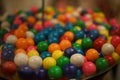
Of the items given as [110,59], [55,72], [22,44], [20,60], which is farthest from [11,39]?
[110,59]

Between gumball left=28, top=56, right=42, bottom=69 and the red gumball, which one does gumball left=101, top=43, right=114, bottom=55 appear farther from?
gumball left=28, top=56, right=42, bottom=69

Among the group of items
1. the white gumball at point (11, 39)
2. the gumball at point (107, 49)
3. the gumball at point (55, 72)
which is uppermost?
the white gumball at point (11, 39)

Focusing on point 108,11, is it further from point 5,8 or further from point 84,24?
point 5,8

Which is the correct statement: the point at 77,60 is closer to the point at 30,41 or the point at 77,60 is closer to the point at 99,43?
the point at 99,43

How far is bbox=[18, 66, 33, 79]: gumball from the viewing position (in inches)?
33.7

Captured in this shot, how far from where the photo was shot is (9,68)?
87cm

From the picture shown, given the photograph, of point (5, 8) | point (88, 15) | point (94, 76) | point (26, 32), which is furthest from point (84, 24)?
point (5, 8)

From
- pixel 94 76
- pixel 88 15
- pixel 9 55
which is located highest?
pixel 88 15

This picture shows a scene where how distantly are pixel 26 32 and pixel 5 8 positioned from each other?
0.56 meters

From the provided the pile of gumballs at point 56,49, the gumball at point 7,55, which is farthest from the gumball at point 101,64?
the gumball at point 7,55

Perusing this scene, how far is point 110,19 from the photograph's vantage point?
1389 mm

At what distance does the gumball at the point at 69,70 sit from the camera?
0.84 m

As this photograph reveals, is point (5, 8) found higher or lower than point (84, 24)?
higher

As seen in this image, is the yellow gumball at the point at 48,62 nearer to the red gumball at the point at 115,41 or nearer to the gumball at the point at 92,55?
the gumball at the point at 92,55
